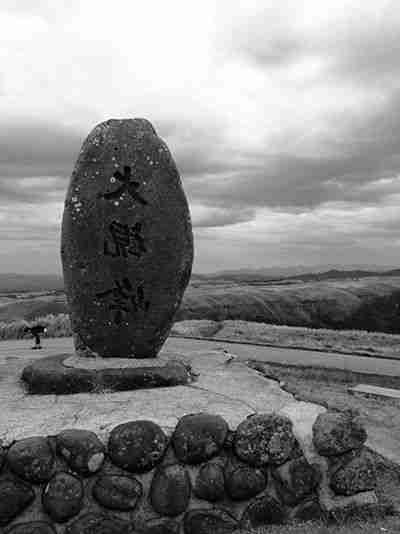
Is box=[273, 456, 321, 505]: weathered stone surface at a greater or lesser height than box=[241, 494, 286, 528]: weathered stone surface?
greater

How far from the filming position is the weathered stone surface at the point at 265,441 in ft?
17.0

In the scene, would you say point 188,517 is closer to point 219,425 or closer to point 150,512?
point 150,512

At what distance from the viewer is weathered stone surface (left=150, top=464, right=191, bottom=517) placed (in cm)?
492

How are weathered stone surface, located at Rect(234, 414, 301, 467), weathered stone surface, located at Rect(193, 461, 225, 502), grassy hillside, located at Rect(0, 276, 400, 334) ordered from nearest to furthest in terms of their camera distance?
1. weathered stone surface, located at Rect(193, 461, 225, 502)
2. weathered stone surface, located at Rect(234, 414, 301, 467)
3. grassy hillside, located at Rect(0, 276, 400, 334)

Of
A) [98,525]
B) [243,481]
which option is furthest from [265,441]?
[98,525]

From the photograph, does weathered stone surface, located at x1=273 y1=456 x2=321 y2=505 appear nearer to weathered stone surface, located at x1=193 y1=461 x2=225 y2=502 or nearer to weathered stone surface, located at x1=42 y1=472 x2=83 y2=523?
weathered stone surface, located at x1=193 y1=461 x2=225 y2=502

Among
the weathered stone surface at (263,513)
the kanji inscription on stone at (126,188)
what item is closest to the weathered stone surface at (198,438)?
the weathered stone surface at (263,513)

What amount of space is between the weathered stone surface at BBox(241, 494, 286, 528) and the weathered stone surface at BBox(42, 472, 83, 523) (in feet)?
5.43

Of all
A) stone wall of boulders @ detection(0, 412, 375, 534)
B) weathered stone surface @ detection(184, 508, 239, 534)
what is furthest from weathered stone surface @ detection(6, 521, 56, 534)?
weathered stone surface @ detection(184, 508, 239, 534)

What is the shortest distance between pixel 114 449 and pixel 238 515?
4.69 ft

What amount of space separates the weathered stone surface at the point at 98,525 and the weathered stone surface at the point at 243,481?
3.43 ft

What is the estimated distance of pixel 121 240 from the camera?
694 centimetres

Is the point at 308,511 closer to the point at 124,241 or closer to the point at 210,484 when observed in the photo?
the point at 210,484

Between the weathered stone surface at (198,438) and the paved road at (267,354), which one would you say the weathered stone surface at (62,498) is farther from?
the paved road at (267,354)
